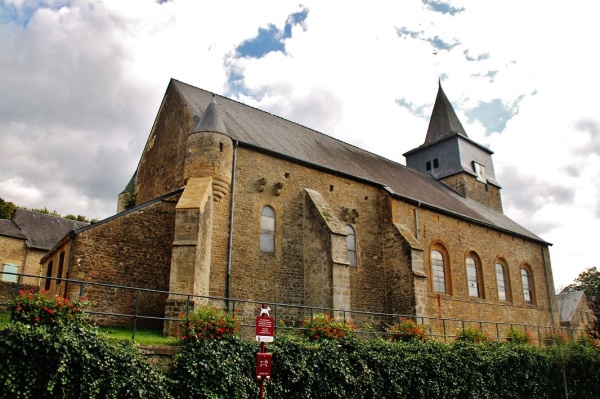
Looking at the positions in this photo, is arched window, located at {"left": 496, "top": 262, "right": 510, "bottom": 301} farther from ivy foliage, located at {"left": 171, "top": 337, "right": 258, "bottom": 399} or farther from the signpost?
ivy foliage, located at {"left": 171, "top": 337, "right": 258, "bottom": 399}

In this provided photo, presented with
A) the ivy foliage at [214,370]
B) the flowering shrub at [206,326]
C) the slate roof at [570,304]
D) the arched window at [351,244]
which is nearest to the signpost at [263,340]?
the ivy foliage at [214,370]

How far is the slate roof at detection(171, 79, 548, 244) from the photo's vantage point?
19.0 metres

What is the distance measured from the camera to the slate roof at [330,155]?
19.0 m

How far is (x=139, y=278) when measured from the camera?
48.4ft

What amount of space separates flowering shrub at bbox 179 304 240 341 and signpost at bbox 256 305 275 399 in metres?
0.89

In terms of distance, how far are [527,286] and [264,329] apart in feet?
77.1

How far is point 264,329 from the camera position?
917 centimetres

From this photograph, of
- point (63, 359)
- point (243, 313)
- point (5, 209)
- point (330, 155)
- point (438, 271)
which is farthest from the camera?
point (5, 209)

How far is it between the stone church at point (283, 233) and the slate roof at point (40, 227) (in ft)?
43.8

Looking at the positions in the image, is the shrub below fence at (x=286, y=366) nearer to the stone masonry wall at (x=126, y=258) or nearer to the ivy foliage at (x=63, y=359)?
the ivy foliage at (x=63, y=359)

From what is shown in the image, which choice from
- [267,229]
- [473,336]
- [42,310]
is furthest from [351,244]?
[42,310]

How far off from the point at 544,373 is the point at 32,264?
97.0 feet

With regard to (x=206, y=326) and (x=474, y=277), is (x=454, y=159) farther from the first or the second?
(x=206, y=326)

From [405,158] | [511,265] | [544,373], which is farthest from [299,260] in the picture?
[405,158]
